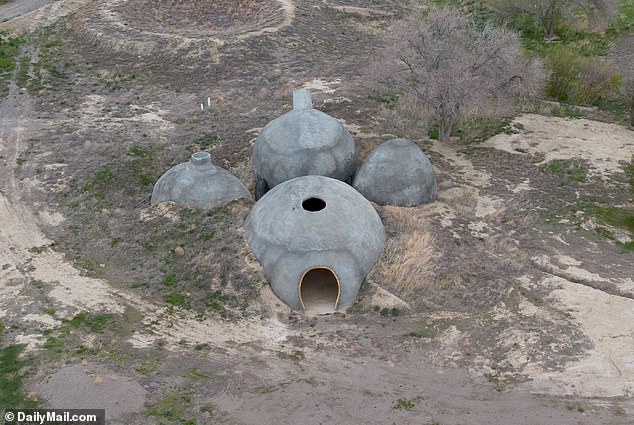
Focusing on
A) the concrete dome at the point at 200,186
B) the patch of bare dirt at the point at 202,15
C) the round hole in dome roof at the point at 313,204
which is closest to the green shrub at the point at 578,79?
the patch of bare dirt at the point at 202,15

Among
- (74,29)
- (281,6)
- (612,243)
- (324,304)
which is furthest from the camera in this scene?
(281,6)

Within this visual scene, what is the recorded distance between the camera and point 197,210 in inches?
913

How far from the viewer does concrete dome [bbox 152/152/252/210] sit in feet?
76.2

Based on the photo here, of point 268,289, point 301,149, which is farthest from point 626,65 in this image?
point 268,289

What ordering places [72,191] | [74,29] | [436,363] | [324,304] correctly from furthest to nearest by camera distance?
[74,29] < [72,191] < [324,304] < [436,363]

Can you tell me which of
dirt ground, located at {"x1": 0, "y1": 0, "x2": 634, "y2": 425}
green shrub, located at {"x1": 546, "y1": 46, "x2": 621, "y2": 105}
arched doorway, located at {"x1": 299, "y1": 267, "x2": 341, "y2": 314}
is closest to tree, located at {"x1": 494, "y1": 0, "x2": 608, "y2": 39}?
green shrub, located at {"x1": 546, "y1": 46, "x2": 621, "y2": 105}

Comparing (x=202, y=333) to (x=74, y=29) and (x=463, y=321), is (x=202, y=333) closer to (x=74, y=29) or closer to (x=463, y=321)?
(x=463, y=321)

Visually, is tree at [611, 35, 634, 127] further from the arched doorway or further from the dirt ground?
the arched doorway

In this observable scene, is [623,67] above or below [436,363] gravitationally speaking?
above

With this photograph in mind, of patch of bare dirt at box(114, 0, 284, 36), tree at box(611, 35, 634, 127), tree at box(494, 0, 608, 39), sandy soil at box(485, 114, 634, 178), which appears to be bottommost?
sandy soil at box(485, 114, 634, 178)

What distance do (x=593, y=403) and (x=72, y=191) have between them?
20794 millimetres

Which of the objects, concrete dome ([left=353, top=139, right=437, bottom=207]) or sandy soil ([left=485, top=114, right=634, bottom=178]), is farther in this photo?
sandy soil ([left=485, top=114, right=634, bottom=178])

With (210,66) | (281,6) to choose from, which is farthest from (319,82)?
(281,6)

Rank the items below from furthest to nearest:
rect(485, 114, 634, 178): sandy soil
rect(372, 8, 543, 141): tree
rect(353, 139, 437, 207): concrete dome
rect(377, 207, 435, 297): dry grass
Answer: rect(485, 114, 634, 178): sandy soil < rect(372, 8, 543, 141): tree < rect(353, 139, 437, 207): concrete dome < rect(377, 207, 435, 297): dry grass
